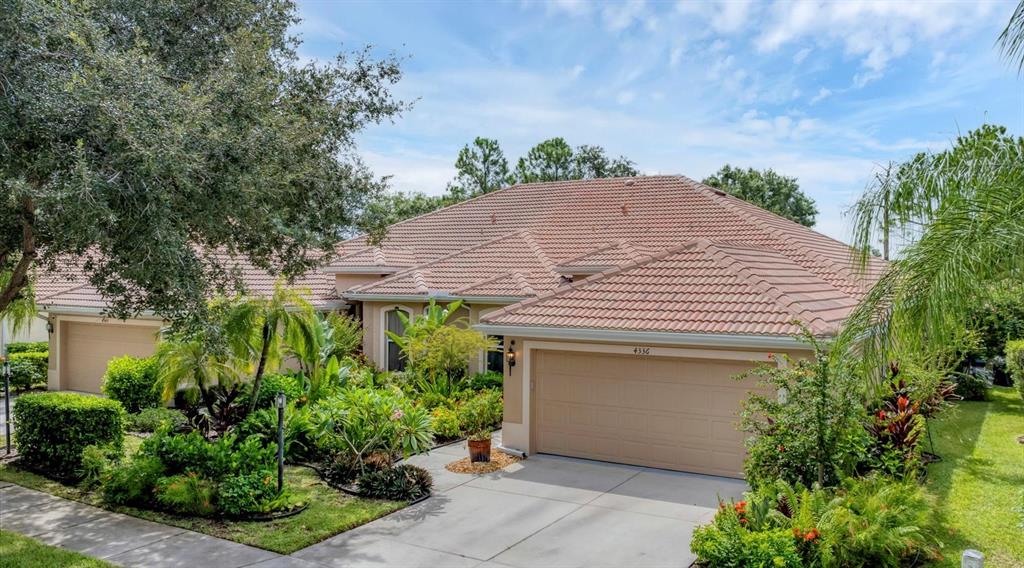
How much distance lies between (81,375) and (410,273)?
10.2 m

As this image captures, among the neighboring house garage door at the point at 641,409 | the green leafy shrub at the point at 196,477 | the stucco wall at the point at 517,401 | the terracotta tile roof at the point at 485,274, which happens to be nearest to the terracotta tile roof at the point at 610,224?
the terracotta tile roof at the point at 485,274

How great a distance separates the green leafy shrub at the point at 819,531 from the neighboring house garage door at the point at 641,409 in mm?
3280

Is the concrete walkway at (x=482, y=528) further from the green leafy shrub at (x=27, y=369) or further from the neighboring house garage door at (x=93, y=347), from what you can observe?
the green leafy shrub at (x=27, y=369)

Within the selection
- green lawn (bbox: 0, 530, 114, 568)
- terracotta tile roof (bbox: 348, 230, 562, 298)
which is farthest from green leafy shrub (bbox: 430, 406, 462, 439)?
green lawn (bbox: 0, 530, 114, 568)

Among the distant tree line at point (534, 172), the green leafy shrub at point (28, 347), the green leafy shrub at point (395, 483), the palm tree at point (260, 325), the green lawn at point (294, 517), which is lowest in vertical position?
the green lawn at point (294, 517)

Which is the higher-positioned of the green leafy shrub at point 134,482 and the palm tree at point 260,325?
the palm tree at point 260,325

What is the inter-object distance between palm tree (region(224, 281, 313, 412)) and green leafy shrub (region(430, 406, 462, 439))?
374 centimetres

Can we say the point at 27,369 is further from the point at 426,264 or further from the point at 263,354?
the point at 263,354

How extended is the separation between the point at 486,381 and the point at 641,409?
5.80 m

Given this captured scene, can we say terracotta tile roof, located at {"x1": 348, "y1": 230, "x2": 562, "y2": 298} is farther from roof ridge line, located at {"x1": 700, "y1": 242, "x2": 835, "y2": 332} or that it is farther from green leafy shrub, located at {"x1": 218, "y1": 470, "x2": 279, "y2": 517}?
green leafy shrub, located at {"x1": 218, "y1": 470, "x2": 279, "y2": 517}

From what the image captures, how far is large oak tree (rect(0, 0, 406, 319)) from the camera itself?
25.8 feet

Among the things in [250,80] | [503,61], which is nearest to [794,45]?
[503,61]

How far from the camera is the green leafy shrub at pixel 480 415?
15594 mm

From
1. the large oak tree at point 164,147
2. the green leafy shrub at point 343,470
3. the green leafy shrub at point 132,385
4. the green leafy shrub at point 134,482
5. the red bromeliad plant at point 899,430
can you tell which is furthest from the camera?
the green leafy shrub at point 132,385
